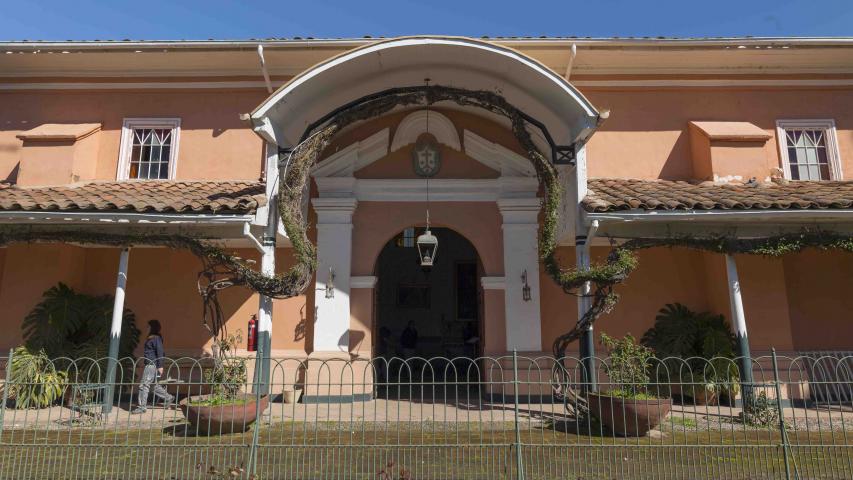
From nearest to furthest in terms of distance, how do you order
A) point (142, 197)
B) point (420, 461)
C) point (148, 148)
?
point (420, 461), point (142, 197), point (148, 148)

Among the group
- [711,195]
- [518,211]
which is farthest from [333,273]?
[711,195]

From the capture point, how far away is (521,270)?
1058 cm

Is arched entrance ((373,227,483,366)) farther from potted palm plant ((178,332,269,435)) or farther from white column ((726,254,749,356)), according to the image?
potted palm plant ((178,332,269,435))

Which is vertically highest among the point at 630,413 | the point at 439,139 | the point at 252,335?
the point at 439,139

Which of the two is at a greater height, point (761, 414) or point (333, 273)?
point (333, 273)

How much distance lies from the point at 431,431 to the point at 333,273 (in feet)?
13.1

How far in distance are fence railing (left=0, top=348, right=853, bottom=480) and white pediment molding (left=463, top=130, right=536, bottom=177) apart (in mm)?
3643

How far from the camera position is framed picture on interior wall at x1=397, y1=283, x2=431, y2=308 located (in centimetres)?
1703

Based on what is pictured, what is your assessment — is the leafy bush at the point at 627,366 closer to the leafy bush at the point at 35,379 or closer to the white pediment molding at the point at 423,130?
the white pediment molding at the point at 423,130

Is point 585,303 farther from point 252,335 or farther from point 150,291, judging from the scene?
point 150,291

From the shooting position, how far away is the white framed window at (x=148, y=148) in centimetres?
1129

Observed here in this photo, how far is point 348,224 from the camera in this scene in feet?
35.2

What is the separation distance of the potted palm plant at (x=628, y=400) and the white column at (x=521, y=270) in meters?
2.53

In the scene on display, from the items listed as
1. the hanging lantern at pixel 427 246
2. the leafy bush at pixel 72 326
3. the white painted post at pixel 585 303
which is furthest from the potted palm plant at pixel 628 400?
the leafy bush at pixel 72 326
